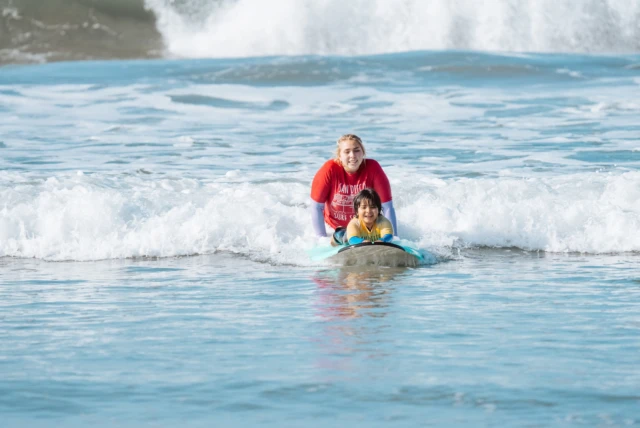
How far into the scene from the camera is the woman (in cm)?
915

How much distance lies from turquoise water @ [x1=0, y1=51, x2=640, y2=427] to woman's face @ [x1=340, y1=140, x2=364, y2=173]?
2.54 ft

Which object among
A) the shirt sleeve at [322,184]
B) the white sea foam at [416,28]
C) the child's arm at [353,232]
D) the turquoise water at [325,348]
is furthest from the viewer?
the white sea foam at [416,28]

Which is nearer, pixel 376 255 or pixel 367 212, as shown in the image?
pixel 376 255

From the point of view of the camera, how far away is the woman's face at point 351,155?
9039 mm

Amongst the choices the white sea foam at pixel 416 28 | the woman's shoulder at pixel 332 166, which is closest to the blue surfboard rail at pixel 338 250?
the woman's shoulder at pixel 332 166

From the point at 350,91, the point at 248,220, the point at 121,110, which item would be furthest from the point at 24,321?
the point at 350,91

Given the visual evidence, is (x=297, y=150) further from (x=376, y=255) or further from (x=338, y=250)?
(x=376, y=255)

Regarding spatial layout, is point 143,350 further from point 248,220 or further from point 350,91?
point 350,91

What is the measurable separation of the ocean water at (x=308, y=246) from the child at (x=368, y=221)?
0.51 meters

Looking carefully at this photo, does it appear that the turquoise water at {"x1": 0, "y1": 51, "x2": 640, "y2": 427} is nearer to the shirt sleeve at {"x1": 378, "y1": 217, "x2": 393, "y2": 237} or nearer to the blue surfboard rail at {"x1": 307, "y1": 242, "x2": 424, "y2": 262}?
the blue surfboard rail at {"x1": 307, "y1": 242, "x2": 424, "y2": 262}

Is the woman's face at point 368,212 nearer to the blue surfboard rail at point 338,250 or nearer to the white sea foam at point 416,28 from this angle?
the blue surfboard rail at point 338,250

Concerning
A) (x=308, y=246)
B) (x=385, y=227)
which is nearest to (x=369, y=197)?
(x=385, y=227)

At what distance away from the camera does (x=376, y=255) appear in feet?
27.4

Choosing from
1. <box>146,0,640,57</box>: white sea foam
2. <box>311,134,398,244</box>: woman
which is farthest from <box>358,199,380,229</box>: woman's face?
<box>146,0,640,57</box>: white sea foam
